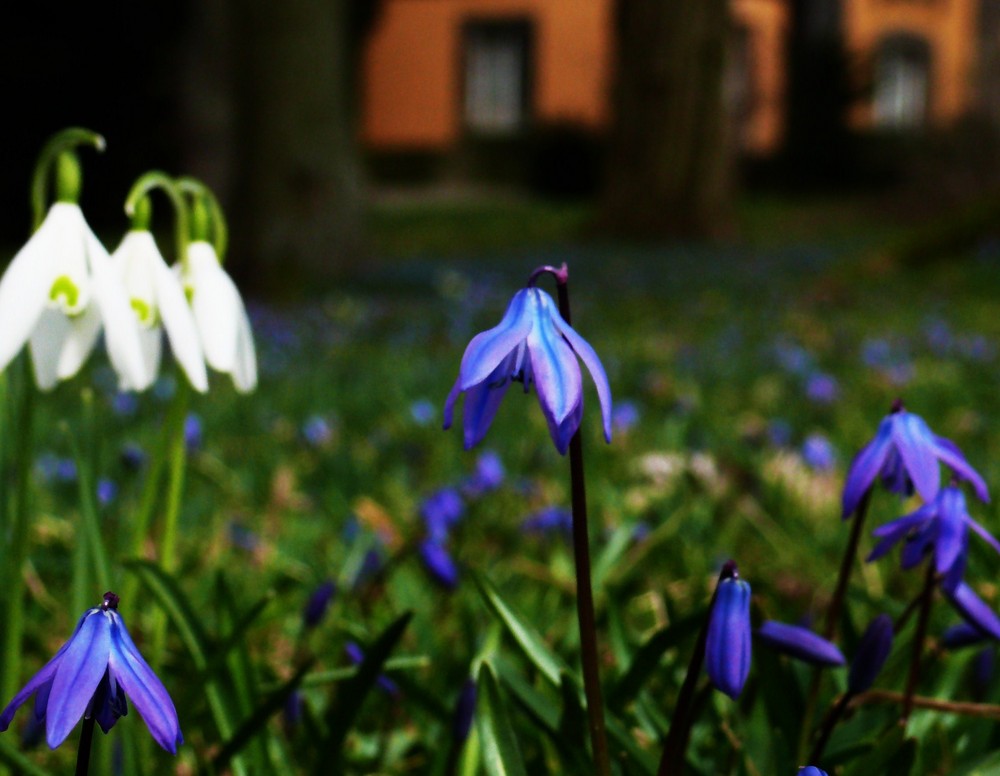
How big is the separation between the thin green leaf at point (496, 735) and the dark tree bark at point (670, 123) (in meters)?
13.9

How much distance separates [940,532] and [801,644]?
147 millimetres

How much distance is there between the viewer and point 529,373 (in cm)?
90

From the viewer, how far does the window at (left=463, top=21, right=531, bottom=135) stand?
2873cm

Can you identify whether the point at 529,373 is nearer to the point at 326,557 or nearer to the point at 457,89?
the point at 326,557

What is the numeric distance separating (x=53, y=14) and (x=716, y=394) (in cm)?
Answer: 1348

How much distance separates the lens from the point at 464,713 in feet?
4.26

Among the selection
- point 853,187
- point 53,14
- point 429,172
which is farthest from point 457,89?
point 53,14

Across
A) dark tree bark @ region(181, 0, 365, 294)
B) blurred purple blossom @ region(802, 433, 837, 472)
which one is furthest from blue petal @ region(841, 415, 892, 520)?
dark tree bark @ region(181, 0, 365, 294)

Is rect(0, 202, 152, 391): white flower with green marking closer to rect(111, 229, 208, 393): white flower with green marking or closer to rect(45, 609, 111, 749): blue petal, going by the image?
rect(111, 229, 208, 393): white flower with green marking

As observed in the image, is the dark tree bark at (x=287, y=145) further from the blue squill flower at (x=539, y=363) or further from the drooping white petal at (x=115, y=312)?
the blue squill flower at (x=539, y=363)

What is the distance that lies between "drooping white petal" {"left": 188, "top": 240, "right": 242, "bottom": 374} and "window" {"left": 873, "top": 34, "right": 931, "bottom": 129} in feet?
104

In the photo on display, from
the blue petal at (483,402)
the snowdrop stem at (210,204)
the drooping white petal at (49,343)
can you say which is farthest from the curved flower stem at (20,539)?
the blue petal at (483,402)

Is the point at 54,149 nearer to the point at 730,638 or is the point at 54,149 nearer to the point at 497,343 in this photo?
the point at 497,343

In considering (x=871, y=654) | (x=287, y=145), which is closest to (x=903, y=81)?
(x=287, y=145)
